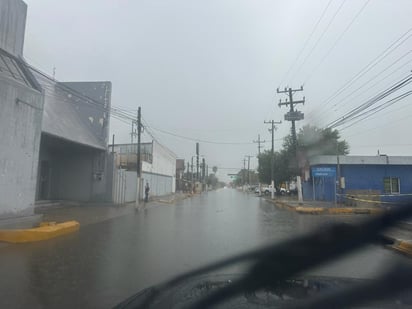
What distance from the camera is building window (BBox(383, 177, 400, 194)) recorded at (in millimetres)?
35844

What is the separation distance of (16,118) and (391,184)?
32.0 m

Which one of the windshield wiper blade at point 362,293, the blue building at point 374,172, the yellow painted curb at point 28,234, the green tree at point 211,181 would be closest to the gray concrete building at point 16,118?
the yellow painted curb at point 28,234

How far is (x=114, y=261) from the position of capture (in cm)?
852

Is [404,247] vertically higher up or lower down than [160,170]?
lower down

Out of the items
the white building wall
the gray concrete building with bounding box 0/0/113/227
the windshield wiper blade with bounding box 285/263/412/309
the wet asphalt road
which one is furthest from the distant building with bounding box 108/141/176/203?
the windshield wiper blade with bounding box 285/263/412/309

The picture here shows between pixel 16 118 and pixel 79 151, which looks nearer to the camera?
pixel 16 118

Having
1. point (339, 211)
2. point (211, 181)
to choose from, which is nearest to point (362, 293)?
point (339, 211)

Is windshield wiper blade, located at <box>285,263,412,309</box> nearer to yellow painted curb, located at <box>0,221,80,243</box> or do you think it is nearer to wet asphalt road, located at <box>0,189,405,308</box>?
wet asphalt road, located at <box>0,189,405,308</box>

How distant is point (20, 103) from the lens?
15.4 metres

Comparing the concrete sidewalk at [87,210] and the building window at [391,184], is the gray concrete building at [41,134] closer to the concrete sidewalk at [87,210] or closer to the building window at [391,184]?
the concrete sidewalk at [87,210]

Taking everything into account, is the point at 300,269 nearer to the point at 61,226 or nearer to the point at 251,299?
the point at 251,299

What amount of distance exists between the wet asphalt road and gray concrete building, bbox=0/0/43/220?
3.11m

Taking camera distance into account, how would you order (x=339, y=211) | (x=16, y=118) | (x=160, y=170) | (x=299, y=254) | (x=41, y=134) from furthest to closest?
(x=160, y=170)
(x=339, y=211)
(x=41, y=134)
(x=16, y=118)
(x=299, y=254)

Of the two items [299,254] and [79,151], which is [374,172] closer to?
[79,151]
